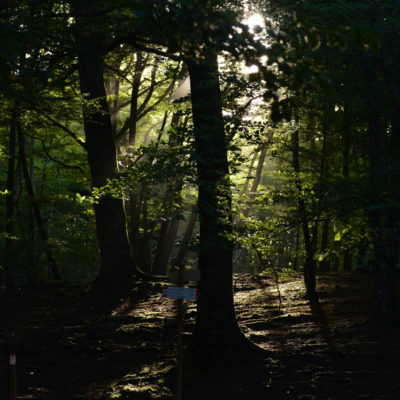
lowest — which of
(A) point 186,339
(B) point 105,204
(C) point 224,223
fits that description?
(A) point 186,339

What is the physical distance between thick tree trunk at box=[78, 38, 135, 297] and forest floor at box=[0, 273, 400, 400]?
3.48ft

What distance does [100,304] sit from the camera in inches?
503

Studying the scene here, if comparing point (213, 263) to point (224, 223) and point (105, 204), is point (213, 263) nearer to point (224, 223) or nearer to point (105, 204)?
point (224, 223)

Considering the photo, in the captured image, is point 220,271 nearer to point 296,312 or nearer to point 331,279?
point 296,312

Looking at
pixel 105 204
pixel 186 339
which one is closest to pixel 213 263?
pixel 186 339

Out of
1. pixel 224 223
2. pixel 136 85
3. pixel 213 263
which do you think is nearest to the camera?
pixel 224 223

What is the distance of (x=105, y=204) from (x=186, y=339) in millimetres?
5128

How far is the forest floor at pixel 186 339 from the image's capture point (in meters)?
7.58

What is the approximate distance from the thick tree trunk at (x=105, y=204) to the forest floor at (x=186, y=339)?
3.48 feet

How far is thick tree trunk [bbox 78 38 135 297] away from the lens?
1387 cm

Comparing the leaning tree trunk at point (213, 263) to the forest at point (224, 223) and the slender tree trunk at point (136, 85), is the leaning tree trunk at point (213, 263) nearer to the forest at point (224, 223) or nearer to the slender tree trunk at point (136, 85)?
the forest at point (224, 223)

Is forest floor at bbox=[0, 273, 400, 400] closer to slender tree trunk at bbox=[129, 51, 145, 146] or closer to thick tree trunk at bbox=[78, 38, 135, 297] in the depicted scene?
thick tree trunk at bbox=[78, 38, 135, 297]

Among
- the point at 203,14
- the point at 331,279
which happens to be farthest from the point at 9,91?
the point at 331,279

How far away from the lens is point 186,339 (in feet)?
33.8
